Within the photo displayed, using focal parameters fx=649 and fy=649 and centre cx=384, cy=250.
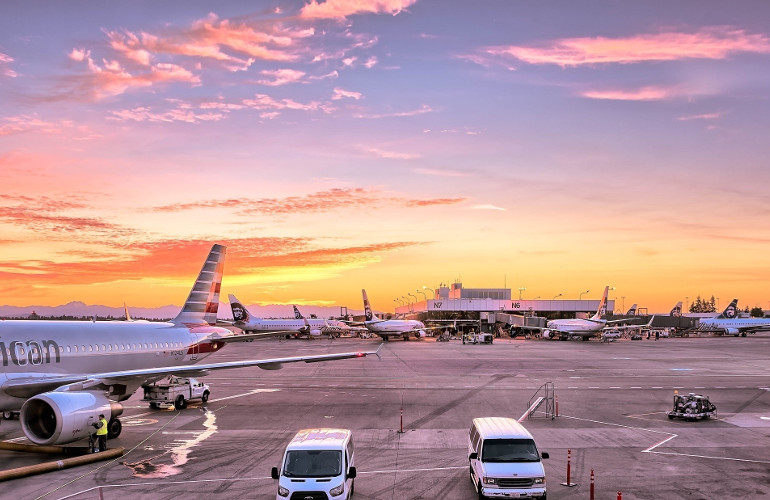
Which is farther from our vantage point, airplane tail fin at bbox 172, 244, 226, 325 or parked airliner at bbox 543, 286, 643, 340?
parked airliner at bbox 543, 286, 643, 340

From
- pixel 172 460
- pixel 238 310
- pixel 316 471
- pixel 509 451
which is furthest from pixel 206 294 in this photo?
pixel 238 310

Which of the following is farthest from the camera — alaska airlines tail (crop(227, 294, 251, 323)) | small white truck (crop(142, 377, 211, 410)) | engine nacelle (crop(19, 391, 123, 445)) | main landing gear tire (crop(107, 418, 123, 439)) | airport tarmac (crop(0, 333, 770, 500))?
alaska airlines tail (crop(227, 294, 251, 323))

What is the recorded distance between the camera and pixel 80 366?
32094mm

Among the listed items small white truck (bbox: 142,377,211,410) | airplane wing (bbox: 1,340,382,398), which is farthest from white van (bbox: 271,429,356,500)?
small white truck (bbox: 142,377,211,410)

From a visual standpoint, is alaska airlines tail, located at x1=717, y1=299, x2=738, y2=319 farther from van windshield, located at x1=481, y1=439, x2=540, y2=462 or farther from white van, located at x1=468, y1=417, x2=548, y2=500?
van windshield, located at x1=481, y1=439, x2=540, y2=462

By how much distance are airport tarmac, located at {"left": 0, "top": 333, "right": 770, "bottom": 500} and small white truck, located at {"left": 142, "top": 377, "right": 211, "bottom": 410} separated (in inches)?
39.1

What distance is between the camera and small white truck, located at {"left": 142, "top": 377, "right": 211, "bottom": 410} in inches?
1497

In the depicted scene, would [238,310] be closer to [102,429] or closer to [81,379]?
[81,379]

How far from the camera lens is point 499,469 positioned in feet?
63.8

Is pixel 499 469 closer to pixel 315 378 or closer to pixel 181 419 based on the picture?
pixel 181 419

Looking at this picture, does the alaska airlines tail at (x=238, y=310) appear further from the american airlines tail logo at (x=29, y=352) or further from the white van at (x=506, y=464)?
the white van at (x=506, y=464)

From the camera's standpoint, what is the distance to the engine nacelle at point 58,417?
25.3 meters

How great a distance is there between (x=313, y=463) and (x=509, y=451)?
6.13 m

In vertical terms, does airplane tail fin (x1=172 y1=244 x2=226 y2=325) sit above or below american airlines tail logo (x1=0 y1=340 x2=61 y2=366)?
above
